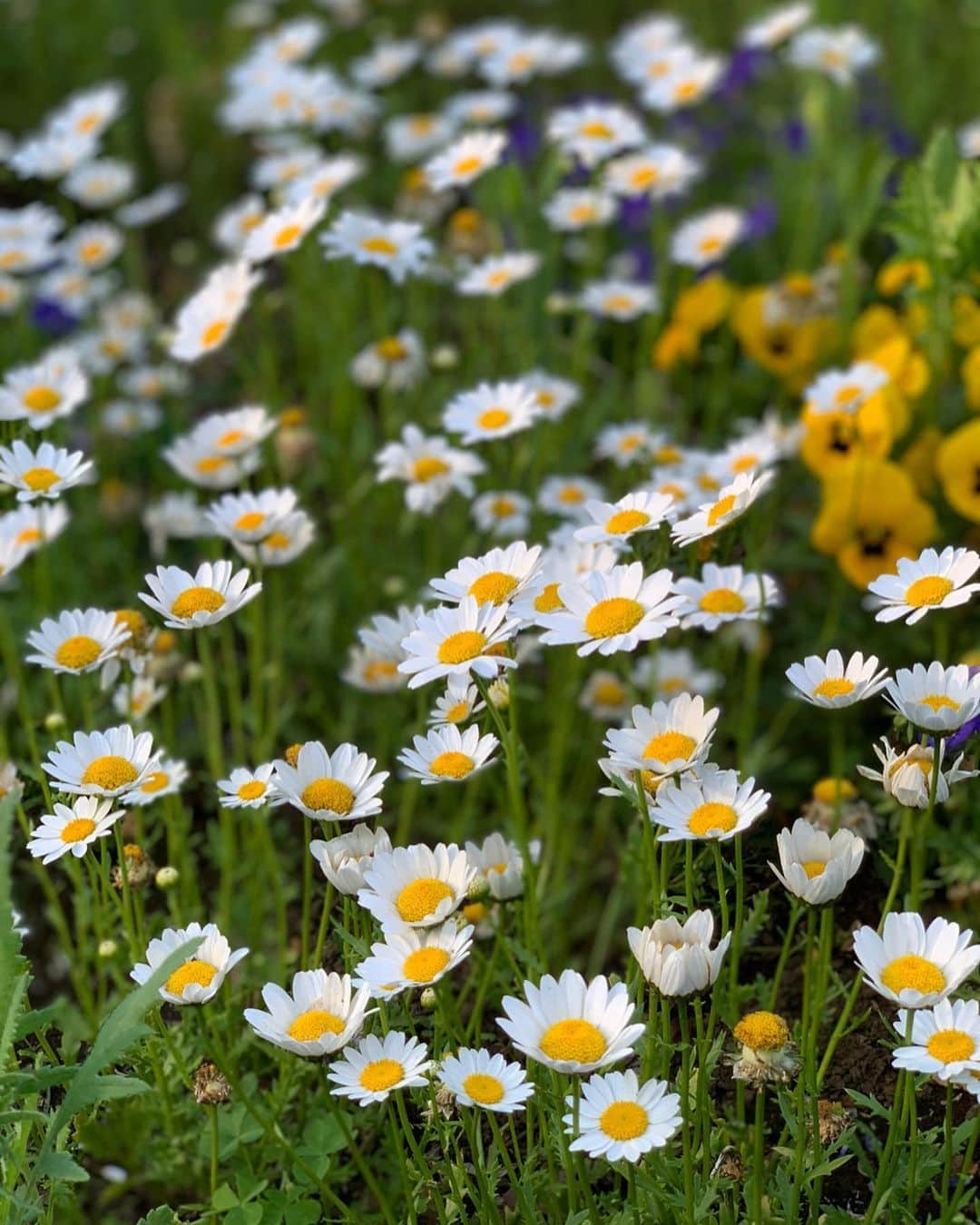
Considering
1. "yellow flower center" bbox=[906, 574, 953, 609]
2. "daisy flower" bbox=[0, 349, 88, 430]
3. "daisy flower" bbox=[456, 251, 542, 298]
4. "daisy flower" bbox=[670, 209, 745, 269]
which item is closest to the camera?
"yellow flower center" bbox=[906, 574, 953, 609]

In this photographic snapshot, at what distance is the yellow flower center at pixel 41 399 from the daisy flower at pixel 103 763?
772 mm

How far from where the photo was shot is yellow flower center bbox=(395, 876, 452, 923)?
145 centimetres

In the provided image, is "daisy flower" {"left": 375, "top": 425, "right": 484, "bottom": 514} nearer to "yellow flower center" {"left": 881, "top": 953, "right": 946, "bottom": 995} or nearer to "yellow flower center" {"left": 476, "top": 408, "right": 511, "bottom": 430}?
"yellow flower center" {"left": 476, "top": 408, "right": 511, "bottom": 430}

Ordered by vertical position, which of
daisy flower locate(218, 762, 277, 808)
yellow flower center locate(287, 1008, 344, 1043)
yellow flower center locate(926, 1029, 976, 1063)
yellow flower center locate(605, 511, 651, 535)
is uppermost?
yellow flower center locate(605, 511, 651, 535)

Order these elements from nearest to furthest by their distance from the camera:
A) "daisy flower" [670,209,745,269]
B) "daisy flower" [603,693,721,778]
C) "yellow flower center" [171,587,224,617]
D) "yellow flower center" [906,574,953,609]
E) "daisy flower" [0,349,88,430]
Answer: "daisy flower" [603,693,721,778]
"yellow flower center" [906,574,953,609]
"yellow flower center" [171,587,224,617]
"daisy flower" [0,349,88,430]
"daisy flower" [670,209,745,269]

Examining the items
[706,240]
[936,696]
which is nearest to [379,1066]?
[936,696]

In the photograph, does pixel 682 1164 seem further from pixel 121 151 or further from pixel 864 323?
pixel 121 151

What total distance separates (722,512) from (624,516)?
112 millimetres

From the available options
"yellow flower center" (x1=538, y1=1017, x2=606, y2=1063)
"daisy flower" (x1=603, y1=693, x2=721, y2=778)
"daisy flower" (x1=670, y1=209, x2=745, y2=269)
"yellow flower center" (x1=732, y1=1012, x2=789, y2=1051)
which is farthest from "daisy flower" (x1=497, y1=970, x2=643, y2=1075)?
"daisy flower" (x1=670, y1=209, x2=745, y2=269)

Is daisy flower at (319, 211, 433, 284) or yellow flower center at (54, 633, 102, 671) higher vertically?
daisy flower at (319, 211, 433, 284)

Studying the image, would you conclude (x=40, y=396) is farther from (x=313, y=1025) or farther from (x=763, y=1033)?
(x=763, y=1033)

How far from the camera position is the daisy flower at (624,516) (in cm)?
170

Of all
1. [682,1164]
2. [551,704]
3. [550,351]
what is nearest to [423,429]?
[550,351]

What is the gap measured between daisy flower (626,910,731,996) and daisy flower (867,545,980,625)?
391 mm
